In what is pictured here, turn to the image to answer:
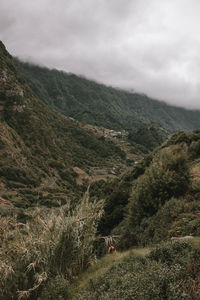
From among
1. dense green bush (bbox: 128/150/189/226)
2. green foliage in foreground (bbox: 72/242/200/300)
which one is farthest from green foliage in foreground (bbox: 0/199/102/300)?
dense green bush (bbox: 128/150/189/226)

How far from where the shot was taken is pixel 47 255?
31.4ft

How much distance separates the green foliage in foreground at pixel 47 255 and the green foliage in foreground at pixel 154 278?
4.91 feet

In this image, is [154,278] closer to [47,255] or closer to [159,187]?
[47,255]

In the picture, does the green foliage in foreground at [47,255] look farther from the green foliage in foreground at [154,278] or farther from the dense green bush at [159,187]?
the dense green bush at [159,187]

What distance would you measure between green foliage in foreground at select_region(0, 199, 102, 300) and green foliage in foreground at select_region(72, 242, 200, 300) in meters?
1.50

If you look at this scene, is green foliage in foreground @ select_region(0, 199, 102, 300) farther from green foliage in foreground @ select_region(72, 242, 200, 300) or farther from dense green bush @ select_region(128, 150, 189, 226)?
dense green bush @ select_region(128, 150, 189, 226)

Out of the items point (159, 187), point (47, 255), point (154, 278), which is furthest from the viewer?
point (159, 187)

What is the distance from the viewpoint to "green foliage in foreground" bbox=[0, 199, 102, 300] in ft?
29.1

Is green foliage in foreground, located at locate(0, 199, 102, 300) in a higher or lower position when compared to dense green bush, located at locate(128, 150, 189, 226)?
lower

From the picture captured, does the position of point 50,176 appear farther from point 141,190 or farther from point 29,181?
point 141,190

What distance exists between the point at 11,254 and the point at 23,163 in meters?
177

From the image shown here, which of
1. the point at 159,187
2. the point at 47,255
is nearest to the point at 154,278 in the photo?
the point at 47,255

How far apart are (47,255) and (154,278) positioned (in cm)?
473

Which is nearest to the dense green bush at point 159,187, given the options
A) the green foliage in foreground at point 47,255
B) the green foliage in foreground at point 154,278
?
the green foliage in foreground at point 47,255
